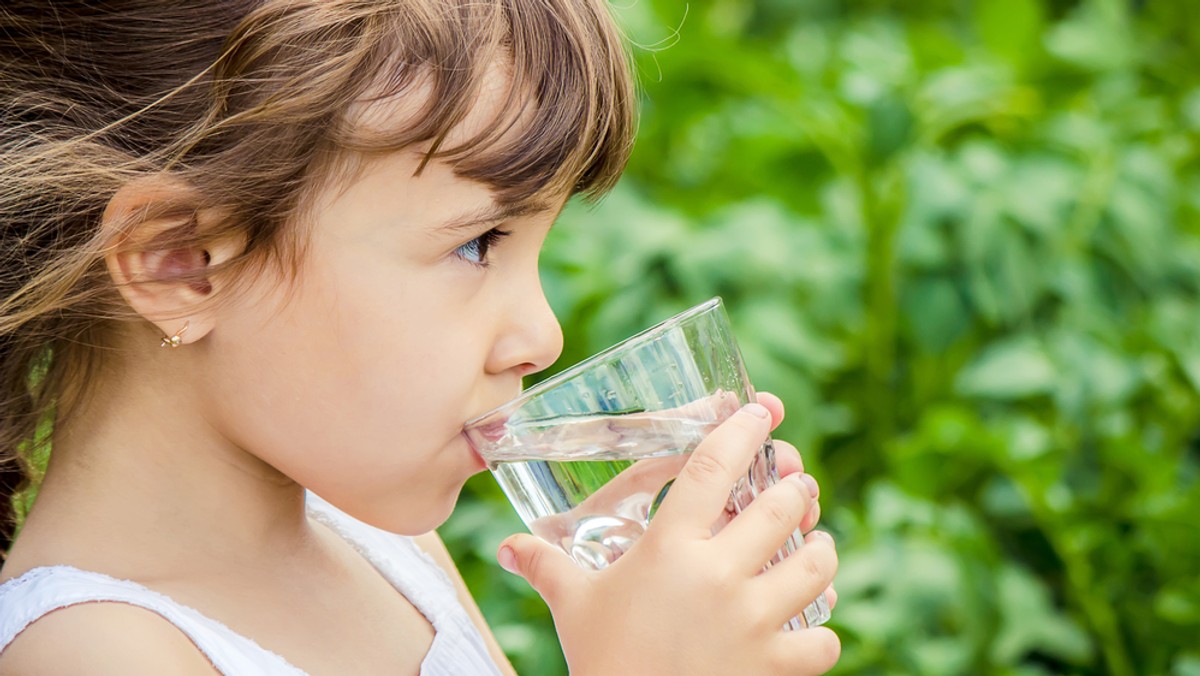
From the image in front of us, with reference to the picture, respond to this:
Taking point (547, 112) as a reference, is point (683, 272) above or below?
below

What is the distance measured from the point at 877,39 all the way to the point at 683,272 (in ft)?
4.42

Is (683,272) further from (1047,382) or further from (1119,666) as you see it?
(1119,666)

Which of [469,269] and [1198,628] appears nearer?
[469,269]

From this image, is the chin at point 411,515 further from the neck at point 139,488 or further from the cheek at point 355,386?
the neck at point 139,488

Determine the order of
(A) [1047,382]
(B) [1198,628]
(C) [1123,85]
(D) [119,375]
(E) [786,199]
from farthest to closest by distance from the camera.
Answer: (C) [1123,85], (E) [786,199], (A) [1047,382], (B) [1198,628], (D) [119,375]

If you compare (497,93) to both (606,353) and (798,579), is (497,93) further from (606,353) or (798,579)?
(798,579)

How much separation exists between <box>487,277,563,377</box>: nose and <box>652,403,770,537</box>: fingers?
0.16 m

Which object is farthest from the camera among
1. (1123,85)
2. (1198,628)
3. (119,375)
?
(1123,85)

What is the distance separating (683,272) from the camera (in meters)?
2.16

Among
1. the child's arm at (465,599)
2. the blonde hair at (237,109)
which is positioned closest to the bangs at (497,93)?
the blonde hair at (237,109)

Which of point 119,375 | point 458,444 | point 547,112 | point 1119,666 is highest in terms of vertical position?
point 547,112

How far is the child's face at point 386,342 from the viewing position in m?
1.08

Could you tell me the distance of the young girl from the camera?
106cm

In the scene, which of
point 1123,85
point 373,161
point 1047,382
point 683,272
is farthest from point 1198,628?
→ point 373,161
